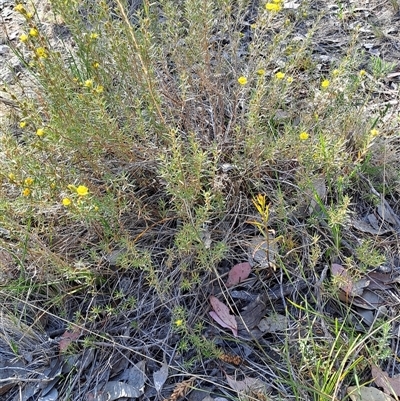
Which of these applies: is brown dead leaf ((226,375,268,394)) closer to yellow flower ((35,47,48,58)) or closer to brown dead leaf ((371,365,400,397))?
brown dead leaf ((371,365,400,397))

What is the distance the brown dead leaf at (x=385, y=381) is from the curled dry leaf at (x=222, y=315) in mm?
544

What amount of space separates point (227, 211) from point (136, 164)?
502mm

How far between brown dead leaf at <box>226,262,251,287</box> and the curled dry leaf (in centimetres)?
10

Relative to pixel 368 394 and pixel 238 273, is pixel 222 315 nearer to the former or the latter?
pixel 238 273

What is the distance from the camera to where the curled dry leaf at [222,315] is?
5.89 feet

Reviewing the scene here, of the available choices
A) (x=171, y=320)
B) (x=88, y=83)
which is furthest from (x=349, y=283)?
(x=88, y=83)

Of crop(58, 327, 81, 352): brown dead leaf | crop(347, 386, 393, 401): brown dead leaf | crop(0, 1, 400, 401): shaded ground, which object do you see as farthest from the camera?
crop(58, 327, 81, 352): brown dead leaf

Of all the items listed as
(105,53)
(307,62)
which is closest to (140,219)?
(105,53)

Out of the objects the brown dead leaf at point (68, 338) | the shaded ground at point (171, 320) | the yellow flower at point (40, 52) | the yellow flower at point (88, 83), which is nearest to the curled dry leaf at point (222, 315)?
the shaded ground at point (171, 320)

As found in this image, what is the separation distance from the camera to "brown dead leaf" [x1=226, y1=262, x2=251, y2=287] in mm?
1930

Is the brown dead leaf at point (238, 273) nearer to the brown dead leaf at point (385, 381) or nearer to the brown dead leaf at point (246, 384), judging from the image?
the brown dead leaf at point (246, 384)

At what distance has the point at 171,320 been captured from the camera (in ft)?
5.97

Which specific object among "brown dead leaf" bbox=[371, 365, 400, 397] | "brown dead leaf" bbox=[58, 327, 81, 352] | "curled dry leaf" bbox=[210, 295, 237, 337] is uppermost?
"brown dead leaf" bbox=[58, 327, 81, 352]

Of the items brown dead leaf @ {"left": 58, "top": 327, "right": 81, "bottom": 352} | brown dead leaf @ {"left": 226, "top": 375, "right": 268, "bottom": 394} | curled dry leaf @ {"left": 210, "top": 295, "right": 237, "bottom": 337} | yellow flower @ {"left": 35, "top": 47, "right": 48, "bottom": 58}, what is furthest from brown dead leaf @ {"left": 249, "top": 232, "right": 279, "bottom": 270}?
yellow flower @ {"left": 35, "top": 47, "right": 48, "bottom": 58}
